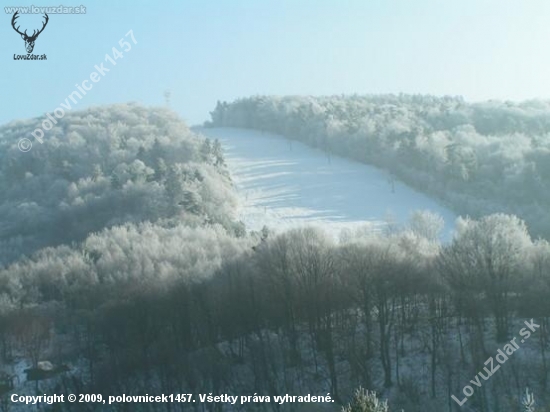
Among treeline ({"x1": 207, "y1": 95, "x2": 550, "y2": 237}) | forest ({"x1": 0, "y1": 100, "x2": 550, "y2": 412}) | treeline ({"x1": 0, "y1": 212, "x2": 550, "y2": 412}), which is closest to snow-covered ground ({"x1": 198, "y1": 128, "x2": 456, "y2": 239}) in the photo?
treeline ({"x1": 207, "y1": 95, "x2": 550, "y2": 237})

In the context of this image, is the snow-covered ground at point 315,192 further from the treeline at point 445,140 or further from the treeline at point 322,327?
the treeline at point 322,327

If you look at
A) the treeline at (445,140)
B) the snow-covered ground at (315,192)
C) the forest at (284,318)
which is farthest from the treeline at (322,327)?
the snow-covered ground at (315,192)

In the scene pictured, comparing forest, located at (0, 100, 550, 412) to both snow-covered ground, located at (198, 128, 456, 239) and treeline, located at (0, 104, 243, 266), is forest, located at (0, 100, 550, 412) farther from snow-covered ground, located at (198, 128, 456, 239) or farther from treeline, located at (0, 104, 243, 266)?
snow-covered ground, located at (198, 128, 456, 239)

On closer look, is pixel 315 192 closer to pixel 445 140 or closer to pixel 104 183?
pixel 445 140

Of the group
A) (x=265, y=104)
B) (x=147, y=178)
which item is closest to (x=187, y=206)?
(x=147, y=178)

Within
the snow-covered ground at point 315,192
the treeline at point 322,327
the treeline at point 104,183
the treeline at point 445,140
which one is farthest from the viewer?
the snow-covered ground at point 315,192

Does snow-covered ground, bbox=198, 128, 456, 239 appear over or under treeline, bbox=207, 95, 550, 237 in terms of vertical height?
under

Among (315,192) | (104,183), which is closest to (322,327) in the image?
(104,183)
